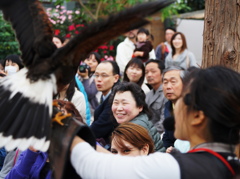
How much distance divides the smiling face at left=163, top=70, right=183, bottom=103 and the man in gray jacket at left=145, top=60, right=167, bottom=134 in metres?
0.55

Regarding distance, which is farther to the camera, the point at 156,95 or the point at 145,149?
the point at 156,95

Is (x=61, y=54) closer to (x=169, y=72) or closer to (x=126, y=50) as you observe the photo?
(x=169, y=72)

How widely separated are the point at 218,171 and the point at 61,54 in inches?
38.6

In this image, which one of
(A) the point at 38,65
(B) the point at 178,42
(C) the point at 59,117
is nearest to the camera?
(C) the point at 59,117

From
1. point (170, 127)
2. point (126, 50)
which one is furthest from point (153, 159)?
point (126, 50)

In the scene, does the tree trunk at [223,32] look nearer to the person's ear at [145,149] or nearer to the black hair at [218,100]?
the person's ear at [145,149]

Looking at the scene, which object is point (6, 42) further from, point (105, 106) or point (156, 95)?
point (105, 106)

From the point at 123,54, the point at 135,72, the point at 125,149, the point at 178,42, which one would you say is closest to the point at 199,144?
the point at 125,149

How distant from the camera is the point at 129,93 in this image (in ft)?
11.7

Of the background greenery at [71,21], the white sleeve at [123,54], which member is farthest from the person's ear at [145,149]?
the background greenery at [71,21]

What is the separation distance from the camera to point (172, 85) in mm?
3988

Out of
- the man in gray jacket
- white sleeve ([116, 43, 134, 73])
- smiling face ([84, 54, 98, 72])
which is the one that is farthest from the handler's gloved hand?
white sleeve ([116, 43, 134, 73])

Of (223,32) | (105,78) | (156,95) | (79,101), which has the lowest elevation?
(156,95)

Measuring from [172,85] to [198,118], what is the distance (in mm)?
2622
